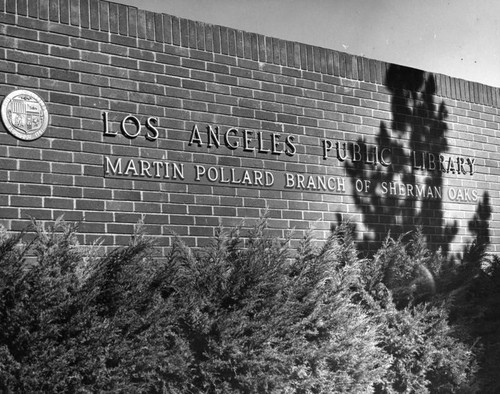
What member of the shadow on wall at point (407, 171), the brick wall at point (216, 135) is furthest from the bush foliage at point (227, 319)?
the shadow on wall at point (407, 171)

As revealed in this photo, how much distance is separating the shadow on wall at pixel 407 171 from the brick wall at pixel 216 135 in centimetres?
2

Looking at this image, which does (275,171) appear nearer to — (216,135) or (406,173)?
(216,135)

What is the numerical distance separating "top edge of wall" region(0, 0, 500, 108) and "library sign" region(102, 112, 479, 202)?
0.68 metres

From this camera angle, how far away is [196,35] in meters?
7.50

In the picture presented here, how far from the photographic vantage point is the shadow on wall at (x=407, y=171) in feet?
28.6

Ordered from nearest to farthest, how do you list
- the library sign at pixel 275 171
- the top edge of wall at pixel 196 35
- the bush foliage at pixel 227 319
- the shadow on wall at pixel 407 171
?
the bush foliage at pixel 227 319, the top edge of wall at pixel 196 35, the library sign at pixel 275 171, the shadow on wall at pixel 407 171

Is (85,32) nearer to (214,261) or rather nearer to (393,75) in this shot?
(214,261)

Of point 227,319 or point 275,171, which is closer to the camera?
point 227,319

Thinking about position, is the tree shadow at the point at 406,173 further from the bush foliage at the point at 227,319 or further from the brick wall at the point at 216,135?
the bush foliage at the point at 227,319

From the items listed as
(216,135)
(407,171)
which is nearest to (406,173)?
(407,171)

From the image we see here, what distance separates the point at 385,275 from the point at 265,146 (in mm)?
1563

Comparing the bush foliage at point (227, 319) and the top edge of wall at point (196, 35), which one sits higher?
the top edge of wall at point (196, 35)

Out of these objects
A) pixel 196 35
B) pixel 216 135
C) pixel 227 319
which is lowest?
pixel 227 319

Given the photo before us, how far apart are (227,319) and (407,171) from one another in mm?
3883
